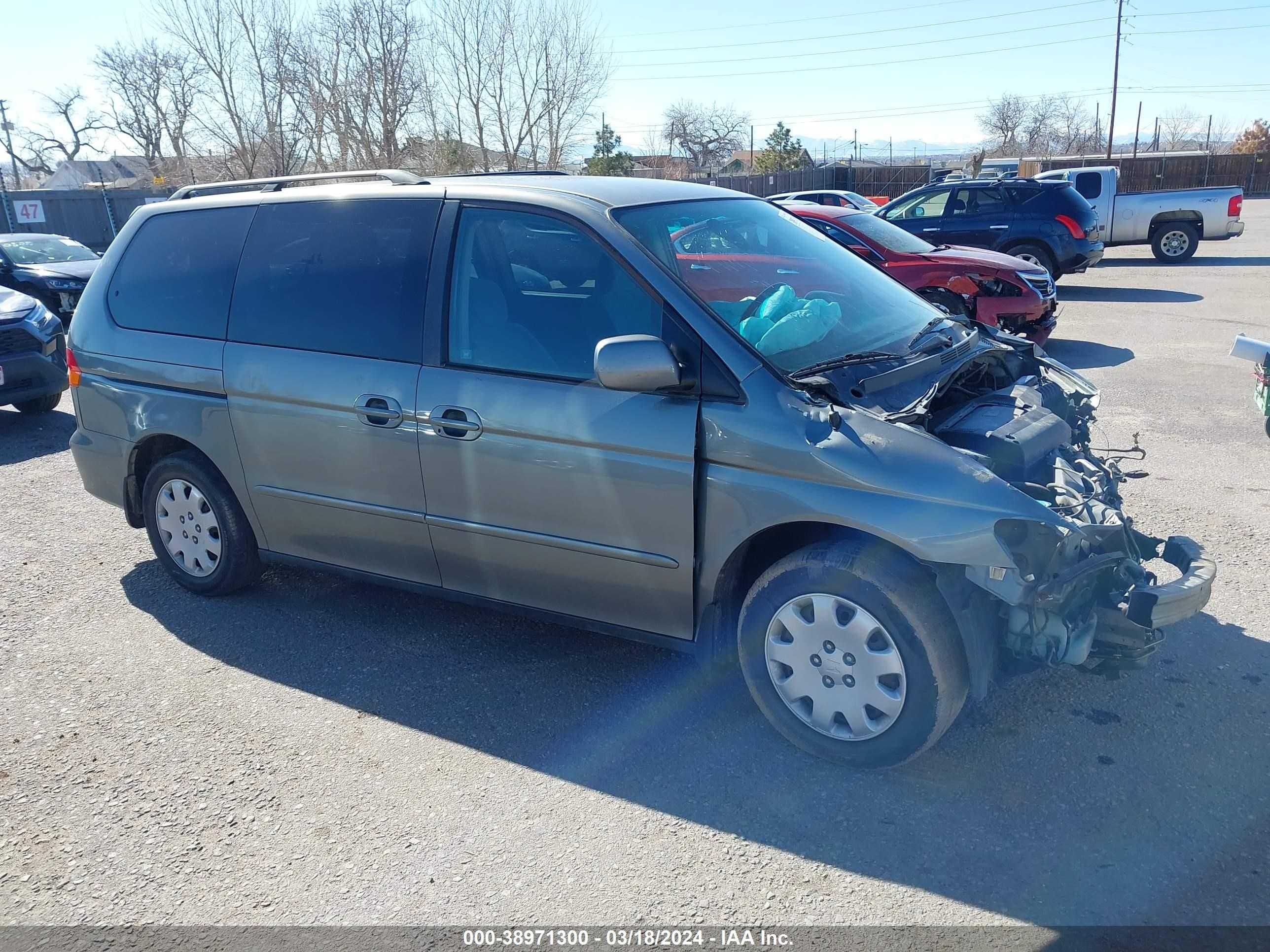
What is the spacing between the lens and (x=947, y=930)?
8.41 ft

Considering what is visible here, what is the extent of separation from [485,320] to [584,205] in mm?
568

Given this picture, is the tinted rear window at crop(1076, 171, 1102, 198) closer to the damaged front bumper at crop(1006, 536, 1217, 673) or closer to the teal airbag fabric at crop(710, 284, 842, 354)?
the teal airbag fabric at crop(710, 284, 842, 354)

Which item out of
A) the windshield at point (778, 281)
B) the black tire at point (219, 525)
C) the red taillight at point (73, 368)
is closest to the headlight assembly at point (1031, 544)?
the windshield at point (778, 281)

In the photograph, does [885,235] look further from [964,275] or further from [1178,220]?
[1178,220]

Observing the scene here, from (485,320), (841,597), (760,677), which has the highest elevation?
(485,320)

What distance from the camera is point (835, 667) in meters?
3.16

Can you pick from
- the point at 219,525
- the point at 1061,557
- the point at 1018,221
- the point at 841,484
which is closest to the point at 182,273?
the point at 219,525

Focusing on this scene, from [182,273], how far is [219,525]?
118 cm

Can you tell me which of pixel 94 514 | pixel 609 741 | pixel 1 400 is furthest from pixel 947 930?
pixel 1 400

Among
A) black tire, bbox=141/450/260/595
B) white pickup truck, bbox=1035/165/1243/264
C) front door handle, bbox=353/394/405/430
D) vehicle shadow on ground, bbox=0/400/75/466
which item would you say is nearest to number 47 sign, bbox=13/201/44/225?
vehicle shadow on ground, bbox=0/400/75/466

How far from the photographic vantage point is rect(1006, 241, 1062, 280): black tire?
14156mm

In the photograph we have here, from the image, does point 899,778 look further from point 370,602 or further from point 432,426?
point 370,602

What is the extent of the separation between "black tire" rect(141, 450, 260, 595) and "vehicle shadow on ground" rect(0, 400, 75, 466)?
372 centimetres

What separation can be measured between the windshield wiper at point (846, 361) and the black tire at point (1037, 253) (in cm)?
1183
